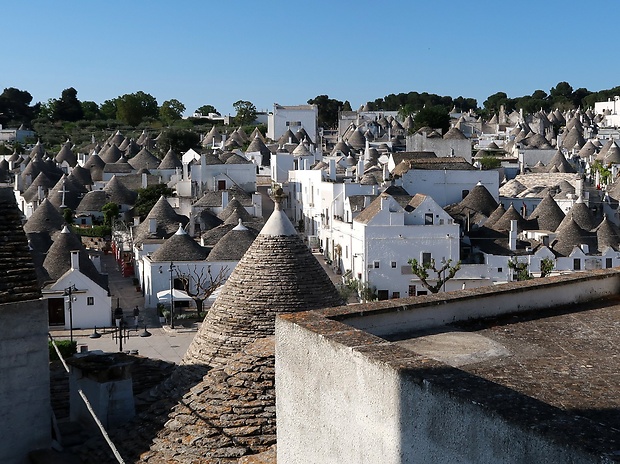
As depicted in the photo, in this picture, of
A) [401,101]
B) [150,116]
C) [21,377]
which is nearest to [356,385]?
[21,377]

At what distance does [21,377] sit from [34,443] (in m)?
0.81

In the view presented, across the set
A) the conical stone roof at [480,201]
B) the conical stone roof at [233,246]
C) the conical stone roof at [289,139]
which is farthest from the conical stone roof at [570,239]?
the conical stone roof at [289,139]

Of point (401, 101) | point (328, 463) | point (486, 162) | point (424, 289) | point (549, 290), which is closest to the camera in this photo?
point (328, 463)

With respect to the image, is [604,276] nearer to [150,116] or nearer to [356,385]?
[356,385]

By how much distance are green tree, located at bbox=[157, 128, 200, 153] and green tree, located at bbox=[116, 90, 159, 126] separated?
3116cm

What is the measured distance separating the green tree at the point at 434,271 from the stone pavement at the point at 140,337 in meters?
9.42

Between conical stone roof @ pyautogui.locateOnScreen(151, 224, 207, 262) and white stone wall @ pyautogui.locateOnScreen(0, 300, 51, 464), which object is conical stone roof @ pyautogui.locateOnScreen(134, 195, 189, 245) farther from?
white stone wall @ pyautogui.locateOnScreen(0, 300, 51, 464)

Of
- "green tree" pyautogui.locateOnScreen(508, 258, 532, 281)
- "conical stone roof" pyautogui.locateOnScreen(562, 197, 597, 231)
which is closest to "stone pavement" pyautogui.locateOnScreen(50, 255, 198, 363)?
"green tree" pyautogui.locateOnScreen(508, 258, 532, 281)

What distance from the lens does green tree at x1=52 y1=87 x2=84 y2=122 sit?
105m

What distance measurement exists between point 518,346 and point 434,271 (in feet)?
88.1

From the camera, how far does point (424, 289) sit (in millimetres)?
33125

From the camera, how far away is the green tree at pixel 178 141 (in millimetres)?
75356

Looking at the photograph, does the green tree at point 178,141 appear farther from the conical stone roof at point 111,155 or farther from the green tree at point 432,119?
the green tree at point 432,119

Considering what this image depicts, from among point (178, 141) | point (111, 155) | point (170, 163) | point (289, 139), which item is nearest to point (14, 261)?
point (170, 163)
